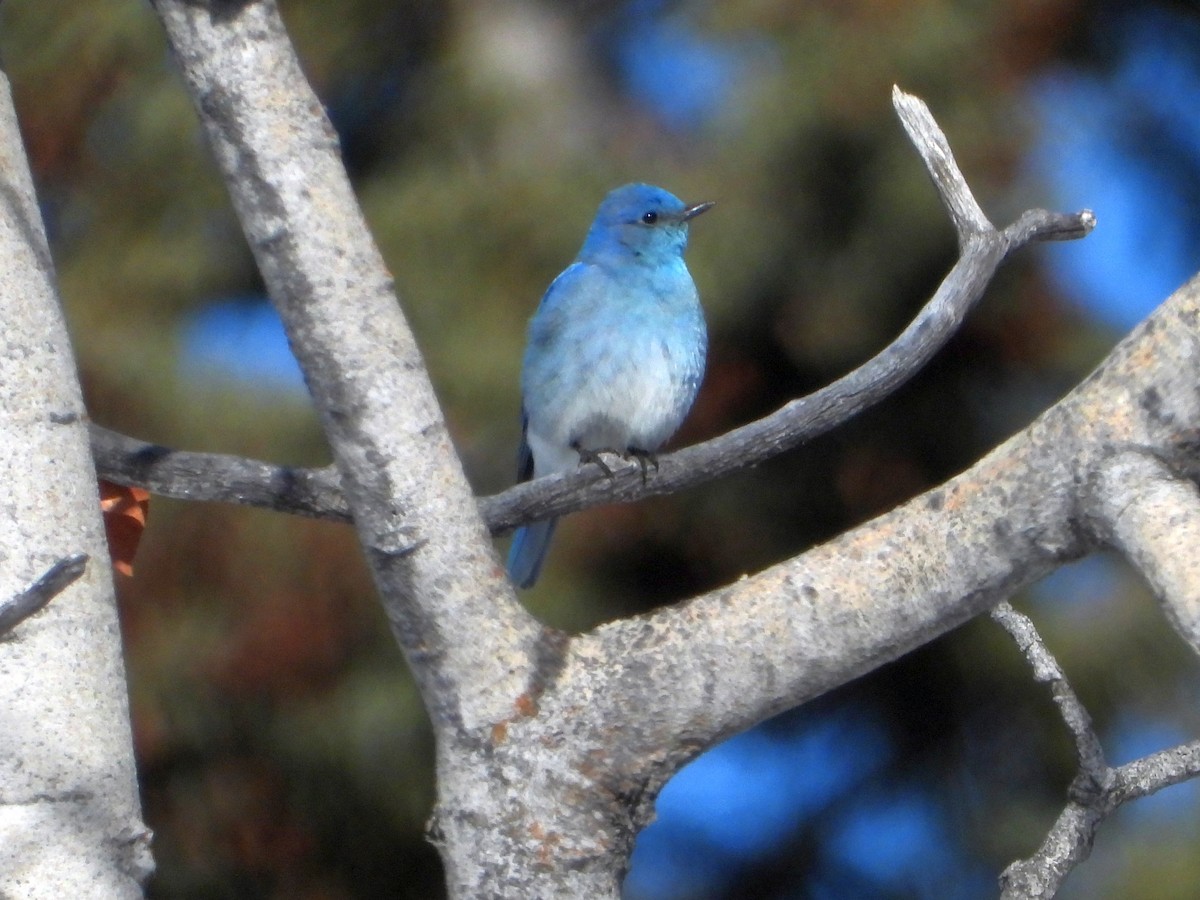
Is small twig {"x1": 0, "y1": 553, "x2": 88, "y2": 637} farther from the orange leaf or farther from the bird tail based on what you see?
the bird tail

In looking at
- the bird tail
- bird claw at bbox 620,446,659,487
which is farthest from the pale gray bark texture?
the bird tail

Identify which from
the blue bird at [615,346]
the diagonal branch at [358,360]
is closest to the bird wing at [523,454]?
the blue bird at [615,346]

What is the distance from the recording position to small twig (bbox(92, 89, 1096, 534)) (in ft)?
5.51

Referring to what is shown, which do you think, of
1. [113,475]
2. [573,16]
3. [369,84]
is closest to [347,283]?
[113,475]

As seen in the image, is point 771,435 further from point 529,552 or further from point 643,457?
point 529,552

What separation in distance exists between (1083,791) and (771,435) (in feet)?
1.68

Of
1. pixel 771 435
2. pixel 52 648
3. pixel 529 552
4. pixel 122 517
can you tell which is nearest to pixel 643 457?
pixel 529 552

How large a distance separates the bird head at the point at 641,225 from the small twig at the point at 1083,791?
1.62m

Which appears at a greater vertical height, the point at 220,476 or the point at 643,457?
the point at 643,457

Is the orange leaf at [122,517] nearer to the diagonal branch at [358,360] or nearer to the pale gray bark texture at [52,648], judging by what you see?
the pale gray bark texture at [52,648]

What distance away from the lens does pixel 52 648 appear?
1.32m

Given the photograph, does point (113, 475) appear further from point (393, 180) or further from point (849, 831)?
point (849, 831)

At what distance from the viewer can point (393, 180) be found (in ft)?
9.70

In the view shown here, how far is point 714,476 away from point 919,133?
464 millimetres
